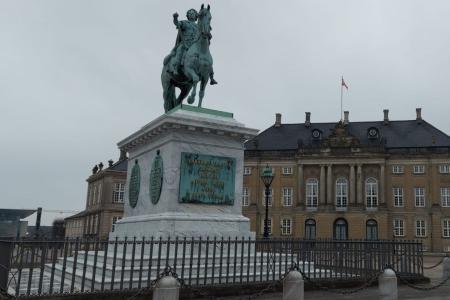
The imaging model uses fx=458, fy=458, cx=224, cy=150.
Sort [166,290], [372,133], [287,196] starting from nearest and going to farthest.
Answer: [166,290]
[372,133]
[287,196]

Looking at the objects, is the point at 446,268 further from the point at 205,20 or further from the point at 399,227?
the point at 399,227

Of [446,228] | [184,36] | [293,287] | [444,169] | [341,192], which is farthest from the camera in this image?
[341,192]

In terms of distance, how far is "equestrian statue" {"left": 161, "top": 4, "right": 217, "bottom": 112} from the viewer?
1309cm

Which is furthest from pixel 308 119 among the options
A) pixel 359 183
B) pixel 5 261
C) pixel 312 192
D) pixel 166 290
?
pixel 166 290

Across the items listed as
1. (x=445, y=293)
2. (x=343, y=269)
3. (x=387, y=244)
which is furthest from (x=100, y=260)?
(x=445, y=293)

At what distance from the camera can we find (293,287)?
320 inches

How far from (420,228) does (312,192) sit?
15.0 m

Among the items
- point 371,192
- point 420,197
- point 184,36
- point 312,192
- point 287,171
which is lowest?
point 184,36

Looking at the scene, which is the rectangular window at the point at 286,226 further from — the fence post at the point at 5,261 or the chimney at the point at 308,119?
the fence post at the point at 5,261

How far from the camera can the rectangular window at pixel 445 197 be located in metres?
61.0

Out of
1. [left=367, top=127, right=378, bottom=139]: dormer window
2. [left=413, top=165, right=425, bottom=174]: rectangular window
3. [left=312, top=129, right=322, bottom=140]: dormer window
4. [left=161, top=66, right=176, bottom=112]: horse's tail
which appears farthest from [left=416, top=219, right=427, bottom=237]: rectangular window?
[left=161, top=66, right=176, bottom=112]: horse's tail

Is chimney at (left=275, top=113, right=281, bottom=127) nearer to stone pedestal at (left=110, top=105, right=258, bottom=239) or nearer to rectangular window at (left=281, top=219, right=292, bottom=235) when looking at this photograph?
rectangular window at (left=281, top=219, right=292, bottom=235)

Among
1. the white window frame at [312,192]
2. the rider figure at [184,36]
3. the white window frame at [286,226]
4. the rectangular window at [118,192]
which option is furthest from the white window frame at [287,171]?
the rider figure at [184,36]

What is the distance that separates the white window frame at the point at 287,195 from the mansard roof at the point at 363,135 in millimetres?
6125
